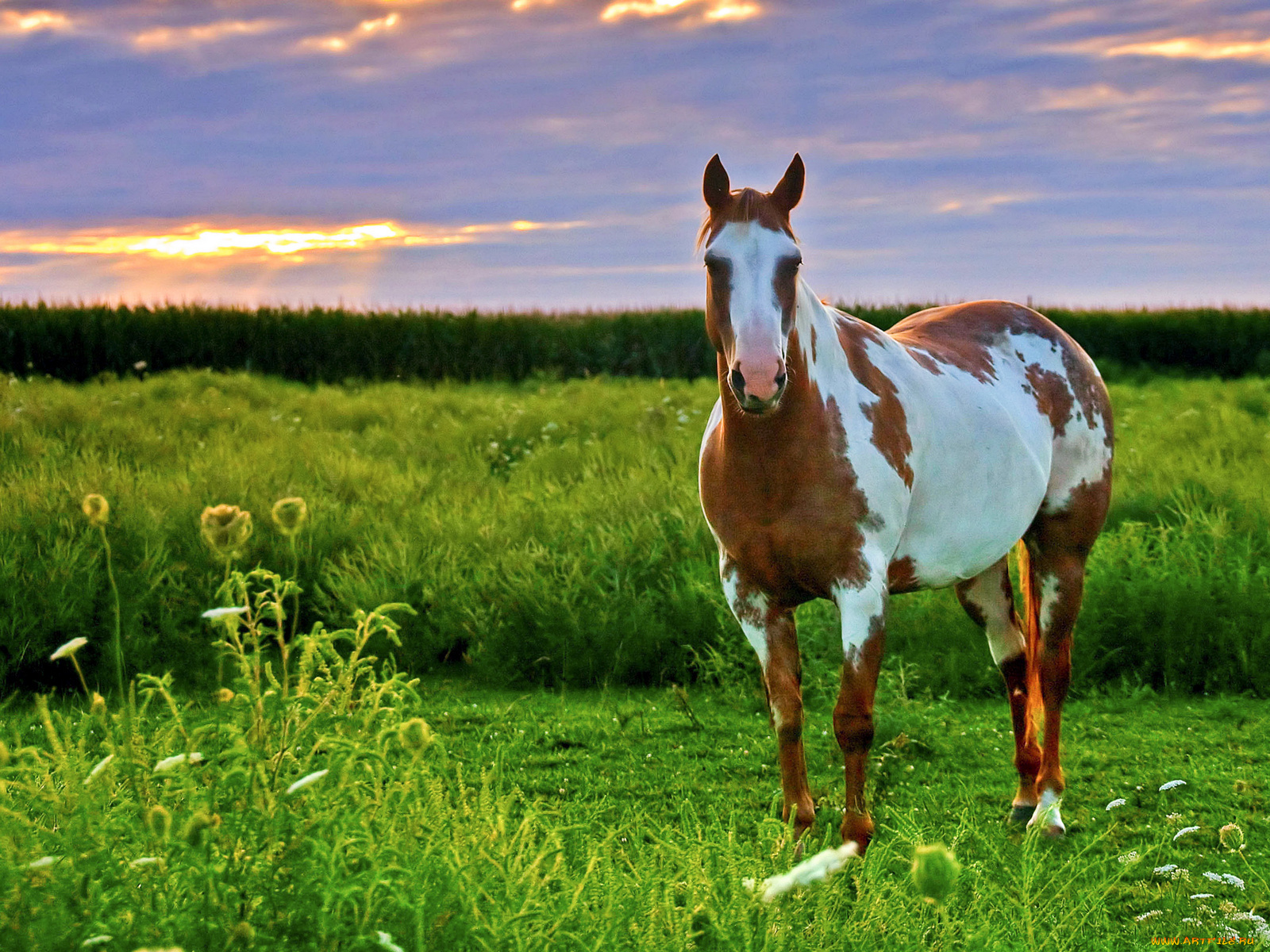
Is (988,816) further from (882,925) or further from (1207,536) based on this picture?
(1207,536)

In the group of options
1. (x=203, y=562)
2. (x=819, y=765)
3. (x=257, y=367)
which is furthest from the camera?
(x=257, y=367)

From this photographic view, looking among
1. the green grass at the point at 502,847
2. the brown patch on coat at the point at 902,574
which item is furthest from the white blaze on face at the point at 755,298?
the green grass at the point at 502,847

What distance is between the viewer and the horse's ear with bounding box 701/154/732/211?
3381 millimetres

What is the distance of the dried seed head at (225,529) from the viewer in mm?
1977

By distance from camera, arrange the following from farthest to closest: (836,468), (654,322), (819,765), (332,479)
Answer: (654,322) → (332,479) → (819,765) → (836,468)

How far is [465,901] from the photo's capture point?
7.52ft

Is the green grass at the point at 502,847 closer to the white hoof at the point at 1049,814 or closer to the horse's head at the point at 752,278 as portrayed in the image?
the white hoof at the point at 1049,814

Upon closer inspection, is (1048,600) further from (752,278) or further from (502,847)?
(502,847)

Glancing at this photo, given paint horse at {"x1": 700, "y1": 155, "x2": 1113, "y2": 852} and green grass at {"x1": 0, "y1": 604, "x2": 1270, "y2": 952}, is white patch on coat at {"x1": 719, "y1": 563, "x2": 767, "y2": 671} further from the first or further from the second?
green grass at {"x1": 0, "y1": 604, "x2": 1270, "y2": 952}

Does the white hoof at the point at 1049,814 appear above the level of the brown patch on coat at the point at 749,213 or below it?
below

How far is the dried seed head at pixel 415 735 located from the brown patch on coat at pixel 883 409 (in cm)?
200

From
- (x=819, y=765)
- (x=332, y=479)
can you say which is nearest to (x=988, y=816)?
(x=819, y=765)

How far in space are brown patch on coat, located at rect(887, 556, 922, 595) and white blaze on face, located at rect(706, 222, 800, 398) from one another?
1.07 meters

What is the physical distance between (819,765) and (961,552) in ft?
5.05
